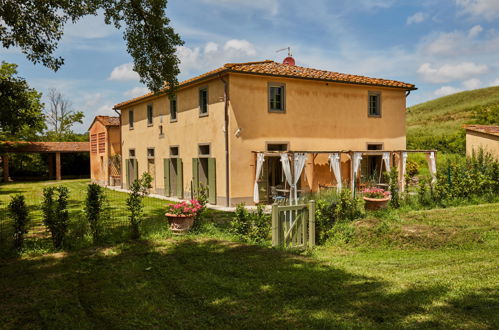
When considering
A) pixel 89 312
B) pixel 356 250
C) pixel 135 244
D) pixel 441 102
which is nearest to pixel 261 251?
pixel 356 250

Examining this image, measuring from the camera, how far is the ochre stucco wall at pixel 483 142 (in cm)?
1753

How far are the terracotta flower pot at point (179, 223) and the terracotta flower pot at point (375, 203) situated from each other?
15.7ft

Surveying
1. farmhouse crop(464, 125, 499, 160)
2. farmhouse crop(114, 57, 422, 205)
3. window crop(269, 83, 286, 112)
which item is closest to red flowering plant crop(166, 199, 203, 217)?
farmhouse crop(114, 57, 422, 205)

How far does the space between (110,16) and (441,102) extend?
69443 mm

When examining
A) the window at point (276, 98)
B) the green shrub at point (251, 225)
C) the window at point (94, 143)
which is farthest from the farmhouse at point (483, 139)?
the window at point (94, 143)

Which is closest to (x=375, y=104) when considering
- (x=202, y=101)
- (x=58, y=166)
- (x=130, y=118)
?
(x=202, y=101)

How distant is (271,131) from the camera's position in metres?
15.6

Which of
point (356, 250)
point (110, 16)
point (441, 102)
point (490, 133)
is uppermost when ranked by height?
point (441, 102)

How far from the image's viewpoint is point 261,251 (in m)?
7.31

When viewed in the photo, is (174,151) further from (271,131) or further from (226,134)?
A: (271,131)

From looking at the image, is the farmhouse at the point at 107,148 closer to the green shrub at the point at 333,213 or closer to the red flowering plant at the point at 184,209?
the red flowering plant at the point at 184,209

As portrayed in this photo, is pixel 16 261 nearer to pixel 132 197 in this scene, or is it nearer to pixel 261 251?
pixel 132 197

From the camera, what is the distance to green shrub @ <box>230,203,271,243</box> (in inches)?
325

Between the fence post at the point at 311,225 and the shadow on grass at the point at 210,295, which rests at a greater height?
the fence post at the point at 311,225
